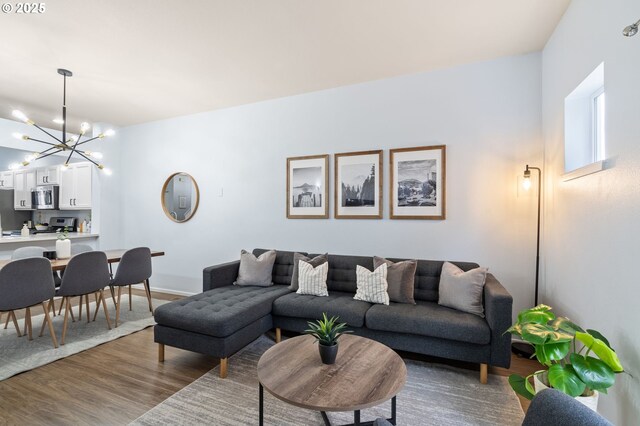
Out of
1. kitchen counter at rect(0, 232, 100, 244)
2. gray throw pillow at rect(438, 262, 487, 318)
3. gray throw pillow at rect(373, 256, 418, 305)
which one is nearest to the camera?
gray throw pillow at rect(438, 262, 487, 318)

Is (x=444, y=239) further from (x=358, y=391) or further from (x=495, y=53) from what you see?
(x=358, y=391)

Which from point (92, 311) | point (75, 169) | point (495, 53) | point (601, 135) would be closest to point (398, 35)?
point (495, 53)

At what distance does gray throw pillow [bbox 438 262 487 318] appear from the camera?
8.20ft

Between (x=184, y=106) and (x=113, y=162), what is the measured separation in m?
2.01

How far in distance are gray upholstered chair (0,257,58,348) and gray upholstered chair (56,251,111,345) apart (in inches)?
5.8

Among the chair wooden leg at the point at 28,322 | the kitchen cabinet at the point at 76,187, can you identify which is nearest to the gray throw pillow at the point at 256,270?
the chair wooden leg at the point at 28,322

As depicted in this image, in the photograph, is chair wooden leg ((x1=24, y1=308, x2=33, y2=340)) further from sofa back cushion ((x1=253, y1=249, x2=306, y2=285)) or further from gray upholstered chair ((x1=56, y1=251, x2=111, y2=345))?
sofa back cushion ((x1=253, y1=249, x2=306, y2=285))

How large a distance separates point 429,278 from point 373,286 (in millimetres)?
590

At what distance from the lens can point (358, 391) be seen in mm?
1431

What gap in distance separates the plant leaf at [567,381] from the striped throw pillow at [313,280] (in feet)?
6.45

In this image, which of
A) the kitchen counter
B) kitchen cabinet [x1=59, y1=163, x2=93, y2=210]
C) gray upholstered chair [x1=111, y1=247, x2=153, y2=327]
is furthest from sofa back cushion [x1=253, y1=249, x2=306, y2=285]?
kitchen cabinet [x1=59, y1=163, x2=93, y2=210]

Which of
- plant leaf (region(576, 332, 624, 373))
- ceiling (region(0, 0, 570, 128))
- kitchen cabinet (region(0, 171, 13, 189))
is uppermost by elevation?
ceiling (region(0, 0, 570, 128))

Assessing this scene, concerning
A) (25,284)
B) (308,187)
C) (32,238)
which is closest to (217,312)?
(25,284)

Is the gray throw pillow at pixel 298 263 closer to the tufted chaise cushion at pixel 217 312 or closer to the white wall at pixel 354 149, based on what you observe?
the tufted chaise cushion at pixel 217 312
